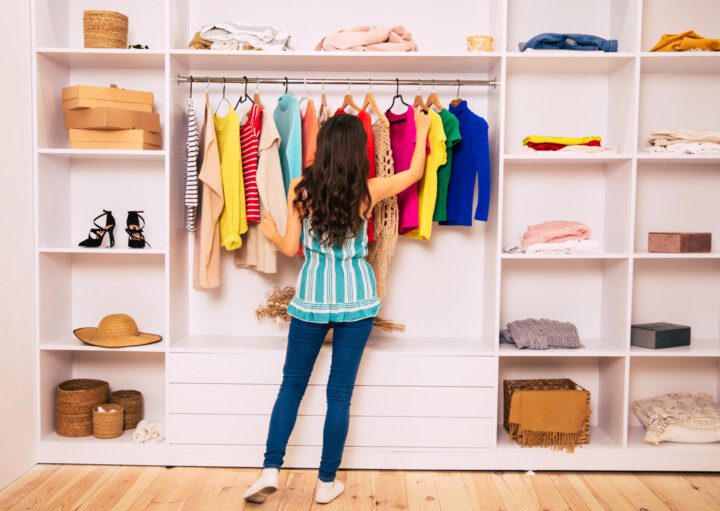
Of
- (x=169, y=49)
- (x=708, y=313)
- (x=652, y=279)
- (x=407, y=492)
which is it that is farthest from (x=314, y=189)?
(x=708, y=313)

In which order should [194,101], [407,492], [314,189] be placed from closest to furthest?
[314,189]
[407,492]
[194,101]

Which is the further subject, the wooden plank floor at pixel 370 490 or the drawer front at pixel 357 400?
the drawer front at pixel 357 400

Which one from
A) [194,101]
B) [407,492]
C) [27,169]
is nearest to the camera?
[407,492]

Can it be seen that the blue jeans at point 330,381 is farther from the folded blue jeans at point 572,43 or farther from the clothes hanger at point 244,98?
the folded blue jeans at point 572,43

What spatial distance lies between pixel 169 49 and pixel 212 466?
6.18 ft

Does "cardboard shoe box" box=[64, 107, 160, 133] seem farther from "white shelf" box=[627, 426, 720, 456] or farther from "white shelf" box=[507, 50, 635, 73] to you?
"white shelf" box=[627, 426, 720, 456]

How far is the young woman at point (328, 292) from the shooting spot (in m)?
2.50

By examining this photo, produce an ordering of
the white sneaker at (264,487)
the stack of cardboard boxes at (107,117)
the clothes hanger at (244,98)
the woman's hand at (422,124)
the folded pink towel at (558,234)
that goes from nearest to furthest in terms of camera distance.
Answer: the white sneaker at (264,487) < the woman's hand at (422,124) < the stack of cardboard boxes at (107,117) < the folded pink towel at (558,234) < the clothes hanger at (244,98)

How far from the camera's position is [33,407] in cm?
309

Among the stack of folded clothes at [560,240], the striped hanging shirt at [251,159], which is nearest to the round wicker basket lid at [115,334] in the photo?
the striped hanging shirt at [251,159]

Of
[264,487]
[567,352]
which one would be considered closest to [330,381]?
[264,487]

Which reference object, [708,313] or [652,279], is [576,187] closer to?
[652,279]

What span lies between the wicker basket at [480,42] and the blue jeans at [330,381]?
4.53ft

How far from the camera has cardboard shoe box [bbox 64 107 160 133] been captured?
3.06 m
